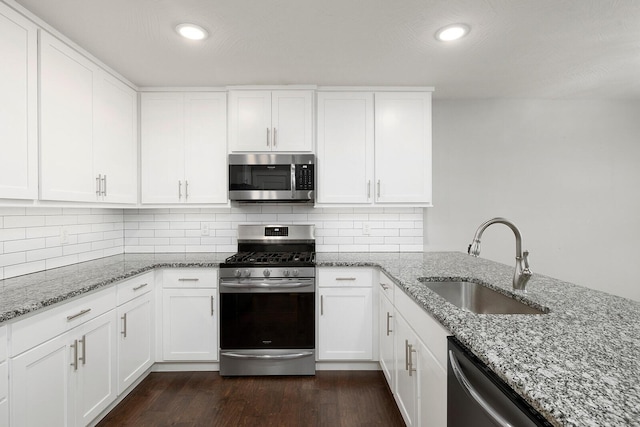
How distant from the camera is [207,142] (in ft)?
9.71

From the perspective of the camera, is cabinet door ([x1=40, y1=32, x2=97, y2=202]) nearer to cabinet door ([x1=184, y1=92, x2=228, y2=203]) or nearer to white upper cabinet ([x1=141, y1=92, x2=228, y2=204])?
white upper cabinet ([x1=141, y1=92, x2=228, y2=204])

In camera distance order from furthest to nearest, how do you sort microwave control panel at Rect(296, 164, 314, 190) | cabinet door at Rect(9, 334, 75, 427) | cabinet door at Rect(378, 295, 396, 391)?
microwave control panel at Rect(296, 164, 314, 190) < cabinet door at Rect(378, 295, 396, 391) < cabinet door at Rect(9, 334, 75, 427)

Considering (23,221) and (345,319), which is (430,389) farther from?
(23,221)

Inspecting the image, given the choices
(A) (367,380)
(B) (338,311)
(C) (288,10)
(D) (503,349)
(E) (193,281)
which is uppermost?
(C) (288,10)

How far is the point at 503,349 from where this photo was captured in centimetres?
96

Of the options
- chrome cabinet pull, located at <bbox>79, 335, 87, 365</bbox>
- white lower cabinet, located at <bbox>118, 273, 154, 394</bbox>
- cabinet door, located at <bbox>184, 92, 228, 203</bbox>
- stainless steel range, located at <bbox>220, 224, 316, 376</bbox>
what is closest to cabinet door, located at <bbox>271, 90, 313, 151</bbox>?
cabinet door, located at <bbox>184, 92, 228, 203</bbox>

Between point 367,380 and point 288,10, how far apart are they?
2.63m

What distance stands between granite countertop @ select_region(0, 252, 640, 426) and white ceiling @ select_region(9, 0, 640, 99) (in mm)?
1515

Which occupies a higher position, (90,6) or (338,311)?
(90,6)

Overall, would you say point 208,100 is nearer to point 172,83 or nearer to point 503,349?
point 172,83

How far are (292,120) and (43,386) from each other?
2.38m

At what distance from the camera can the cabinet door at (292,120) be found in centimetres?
290

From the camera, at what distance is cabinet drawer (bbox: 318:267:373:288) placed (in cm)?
271

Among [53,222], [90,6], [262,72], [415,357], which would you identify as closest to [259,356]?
[415,357]
